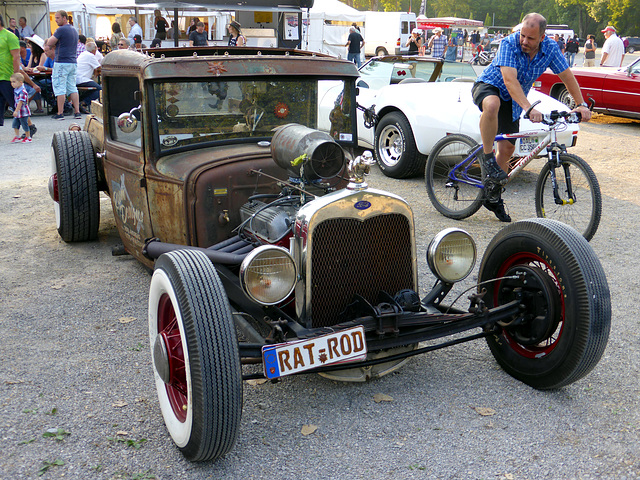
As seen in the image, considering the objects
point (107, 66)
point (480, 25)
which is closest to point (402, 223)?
point (107, 66)

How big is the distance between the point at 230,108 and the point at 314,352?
6.38ft

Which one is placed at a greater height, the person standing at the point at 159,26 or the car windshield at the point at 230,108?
the person standing at the point at 159,26

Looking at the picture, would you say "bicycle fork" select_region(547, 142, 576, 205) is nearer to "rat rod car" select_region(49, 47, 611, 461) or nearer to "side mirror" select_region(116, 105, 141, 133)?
"rat rod car" select_region(49, 47, 611, 461)

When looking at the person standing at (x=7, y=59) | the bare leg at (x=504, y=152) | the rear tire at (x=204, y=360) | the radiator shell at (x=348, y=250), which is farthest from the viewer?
the person standing at (x=7, y=59)

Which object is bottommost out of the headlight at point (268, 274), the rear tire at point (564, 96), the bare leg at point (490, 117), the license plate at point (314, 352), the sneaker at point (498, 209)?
the sneaker at point (498, 209)

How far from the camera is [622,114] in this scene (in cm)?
1231

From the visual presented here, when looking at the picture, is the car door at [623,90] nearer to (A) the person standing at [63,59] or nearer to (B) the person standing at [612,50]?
(B) the person standing at [612,50]

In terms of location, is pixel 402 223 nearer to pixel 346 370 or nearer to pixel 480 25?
pixel 346 370

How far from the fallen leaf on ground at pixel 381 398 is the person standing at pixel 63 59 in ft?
36.9

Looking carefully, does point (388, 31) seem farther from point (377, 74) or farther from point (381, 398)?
point (381, 398)

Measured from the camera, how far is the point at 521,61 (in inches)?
211

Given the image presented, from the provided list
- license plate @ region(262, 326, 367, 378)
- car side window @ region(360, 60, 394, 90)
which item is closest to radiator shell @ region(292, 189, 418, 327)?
license plate @ region(262, 326, 367, 378)

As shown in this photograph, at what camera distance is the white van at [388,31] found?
32469mm

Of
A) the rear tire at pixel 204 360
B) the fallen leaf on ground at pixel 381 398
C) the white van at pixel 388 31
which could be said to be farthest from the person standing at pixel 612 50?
the white van at pixel 388 31
